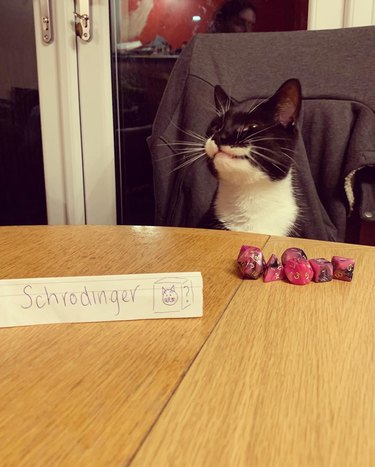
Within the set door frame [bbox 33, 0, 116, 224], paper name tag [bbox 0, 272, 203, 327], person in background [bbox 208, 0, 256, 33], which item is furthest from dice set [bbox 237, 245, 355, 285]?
door frame [bbox 33, 0, 116, 224]

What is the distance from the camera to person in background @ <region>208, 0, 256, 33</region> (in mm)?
1767

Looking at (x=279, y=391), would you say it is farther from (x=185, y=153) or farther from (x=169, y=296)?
(x=185, y=153)

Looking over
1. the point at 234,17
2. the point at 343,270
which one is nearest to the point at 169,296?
the point at 343,270

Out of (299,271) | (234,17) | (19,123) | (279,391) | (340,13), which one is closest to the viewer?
(279,391)

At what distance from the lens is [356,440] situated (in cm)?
34

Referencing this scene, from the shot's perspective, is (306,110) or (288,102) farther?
(306,110)

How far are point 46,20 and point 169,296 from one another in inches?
67.1

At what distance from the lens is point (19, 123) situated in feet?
6.90

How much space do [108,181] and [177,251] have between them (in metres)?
1.31

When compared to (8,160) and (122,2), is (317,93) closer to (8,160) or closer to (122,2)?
(122,2)

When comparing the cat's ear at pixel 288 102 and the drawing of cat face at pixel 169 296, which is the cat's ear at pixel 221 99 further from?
the drawing of cat face at pixel 169 296

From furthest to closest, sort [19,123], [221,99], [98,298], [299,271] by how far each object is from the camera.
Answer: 1. [19,123]
2. [221,99]
3. [299,271]
4. [98,298]

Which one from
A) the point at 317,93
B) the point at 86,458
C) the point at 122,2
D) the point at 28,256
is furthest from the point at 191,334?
the point at 122,2

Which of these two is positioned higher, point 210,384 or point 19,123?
point 19,123
